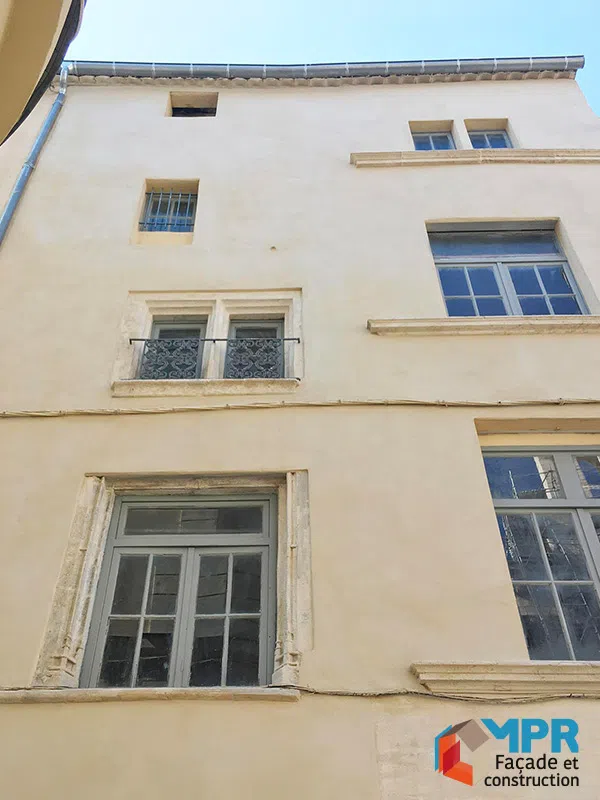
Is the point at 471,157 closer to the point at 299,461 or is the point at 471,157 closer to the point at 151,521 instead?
the point at 299,461

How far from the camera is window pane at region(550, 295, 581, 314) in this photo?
6.91 metres

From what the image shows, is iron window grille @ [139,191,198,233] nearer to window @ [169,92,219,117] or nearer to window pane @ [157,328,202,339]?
window pane @ [157,328,202,339]

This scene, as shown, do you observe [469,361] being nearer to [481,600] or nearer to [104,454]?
[481,600]

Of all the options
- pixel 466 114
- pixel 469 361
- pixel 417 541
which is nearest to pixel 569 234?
pixel 469 361

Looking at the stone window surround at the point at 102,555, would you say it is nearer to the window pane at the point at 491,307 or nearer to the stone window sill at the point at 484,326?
the stone window sill at the point at 484,326

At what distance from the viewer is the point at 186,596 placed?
4875 millimetres

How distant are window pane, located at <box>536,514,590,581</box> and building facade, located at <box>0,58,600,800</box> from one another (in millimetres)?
27

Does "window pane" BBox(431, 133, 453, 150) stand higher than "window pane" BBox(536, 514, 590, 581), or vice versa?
"window pane" BBox(431, 133, 453, 150)

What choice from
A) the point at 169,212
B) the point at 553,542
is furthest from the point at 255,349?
the point at 553,542

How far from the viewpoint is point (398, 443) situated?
5.52m

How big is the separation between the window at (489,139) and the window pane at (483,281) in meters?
2.69

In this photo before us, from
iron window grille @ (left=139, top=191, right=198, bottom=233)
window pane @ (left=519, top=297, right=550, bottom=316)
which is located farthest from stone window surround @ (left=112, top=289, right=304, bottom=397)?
window pane @ (left=519, top=297, right=550, bottom=316)

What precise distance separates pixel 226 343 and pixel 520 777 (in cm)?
424

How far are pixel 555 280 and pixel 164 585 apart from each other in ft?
16.4
